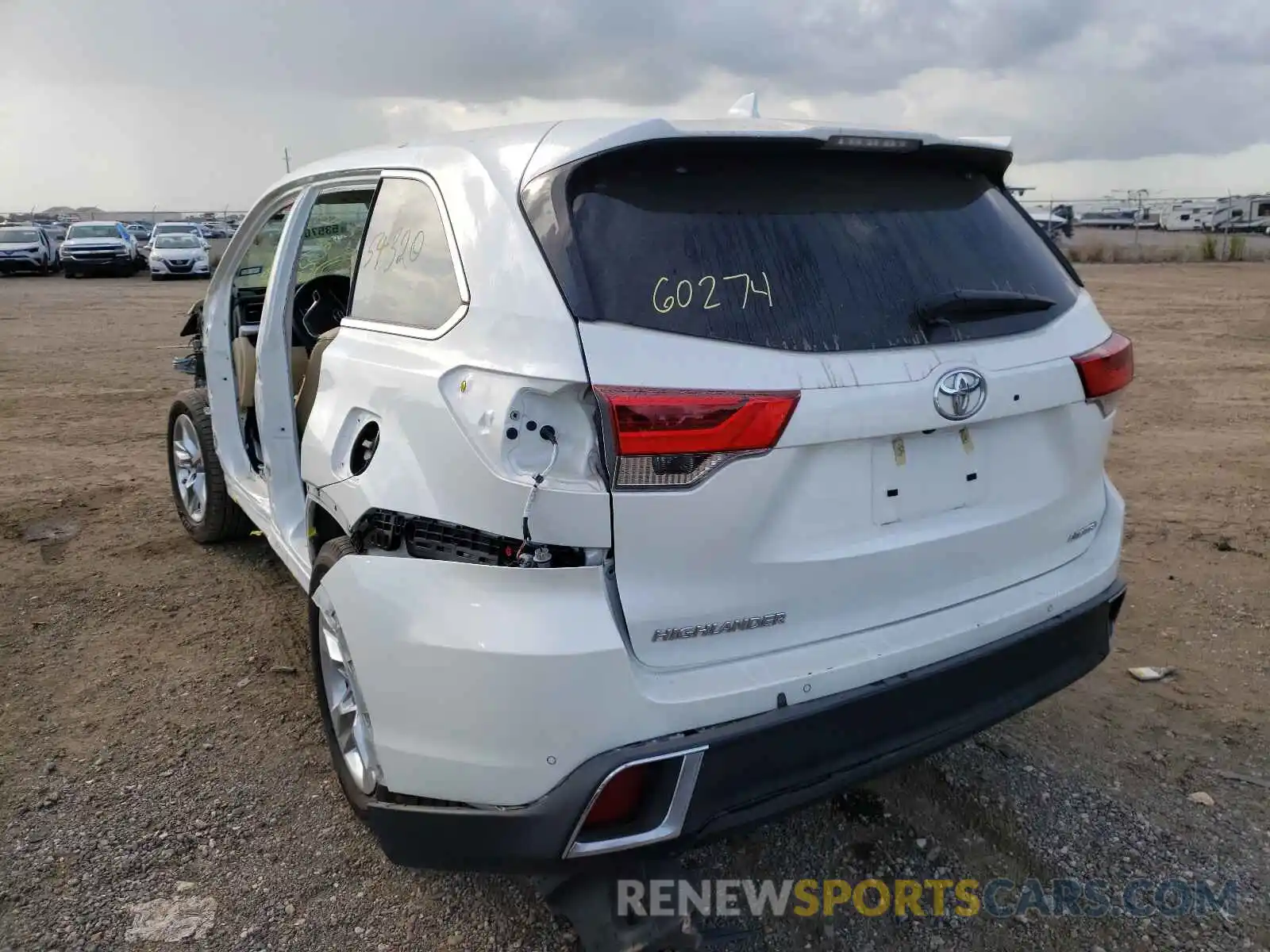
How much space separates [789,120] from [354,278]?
1380mm

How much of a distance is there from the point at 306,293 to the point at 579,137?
8.61 ft

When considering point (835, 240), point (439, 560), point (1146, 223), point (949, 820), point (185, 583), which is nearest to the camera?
point (439, 560)

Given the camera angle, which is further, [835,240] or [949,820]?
[949,820]

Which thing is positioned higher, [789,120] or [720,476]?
[789,120]

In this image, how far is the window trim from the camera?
2.27 m

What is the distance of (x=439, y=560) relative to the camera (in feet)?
6.96

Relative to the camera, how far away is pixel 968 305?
237cm

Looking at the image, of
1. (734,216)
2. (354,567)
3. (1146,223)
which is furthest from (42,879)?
(1146,223)

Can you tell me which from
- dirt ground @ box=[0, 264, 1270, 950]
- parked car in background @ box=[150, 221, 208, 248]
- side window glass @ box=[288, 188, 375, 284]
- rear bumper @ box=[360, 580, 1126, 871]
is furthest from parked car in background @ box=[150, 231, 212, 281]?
rear bumper @ box=[360, 580, 1126, 871]

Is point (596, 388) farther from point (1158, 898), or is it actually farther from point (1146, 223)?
point (1146, 223)

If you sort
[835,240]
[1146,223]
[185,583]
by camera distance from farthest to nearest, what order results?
1. [1146,223]
2. [185,583]
3. [835,240]

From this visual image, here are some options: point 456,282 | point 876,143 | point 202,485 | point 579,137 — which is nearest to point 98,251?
point 202,485

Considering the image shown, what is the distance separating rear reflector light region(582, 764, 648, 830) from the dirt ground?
655 millimetres

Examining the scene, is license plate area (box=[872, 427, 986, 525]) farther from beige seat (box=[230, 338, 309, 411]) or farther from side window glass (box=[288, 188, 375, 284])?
beige seat (box=[230, 338, 309, 411])
